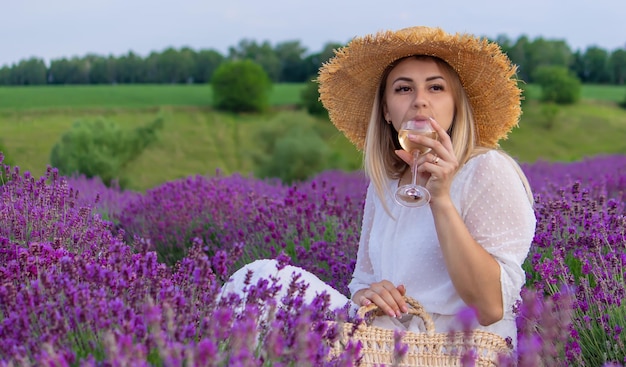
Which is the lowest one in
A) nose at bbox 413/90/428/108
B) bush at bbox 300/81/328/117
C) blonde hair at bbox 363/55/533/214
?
bush at bbox 300/81/328/117

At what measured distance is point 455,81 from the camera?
2.79 meters

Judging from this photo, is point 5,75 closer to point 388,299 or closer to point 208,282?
point 388,299

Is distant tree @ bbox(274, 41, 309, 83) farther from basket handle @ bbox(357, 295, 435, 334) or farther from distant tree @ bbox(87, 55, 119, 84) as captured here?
basket handle @ bbox(357, 295, 435, 334)

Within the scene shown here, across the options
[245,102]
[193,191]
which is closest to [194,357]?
[193,191]

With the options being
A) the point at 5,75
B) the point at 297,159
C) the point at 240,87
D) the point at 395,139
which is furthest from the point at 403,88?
the point at 240,87

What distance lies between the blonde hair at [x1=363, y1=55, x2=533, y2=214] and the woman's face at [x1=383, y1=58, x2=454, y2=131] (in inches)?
1.6

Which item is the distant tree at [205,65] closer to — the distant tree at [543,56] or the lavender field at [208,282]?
the distant tree at [543,56]

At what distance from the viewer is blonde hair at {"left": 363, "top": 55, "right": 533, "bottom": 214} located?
2676 millimetres

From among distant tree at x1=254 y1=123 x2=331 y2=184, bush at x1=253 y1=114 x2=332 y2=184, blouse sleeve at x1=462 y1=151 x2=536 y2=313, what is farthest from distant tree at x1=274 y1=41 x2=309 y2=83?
blouse sleeve at x1=462 y1=151 x2=536 y2=313

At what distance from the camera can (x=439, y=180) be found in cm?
218

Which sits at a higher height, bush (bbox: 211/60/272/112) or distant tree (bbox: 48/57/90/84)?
distant tree (bbox: 48/57/90/84)

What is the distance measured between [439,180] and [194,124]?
20871 mm

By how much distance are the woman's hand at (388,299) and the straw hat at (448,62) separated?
83cm

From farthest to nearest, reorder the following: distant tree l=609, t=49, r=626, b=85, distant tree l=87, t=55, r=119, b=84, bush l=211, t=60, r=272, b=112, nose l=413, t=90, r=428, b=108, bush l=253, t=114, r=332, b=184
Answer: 1. distant tree l=609, t=49, r=626, b=85
2. bush l=211, t=60, r=272, b=112
3. bush l=253, t=114, r=332, b=184
4. distant tree l=87, t=55, r=119, b=84
5. nose l=413, t=90, r=428, b=108
